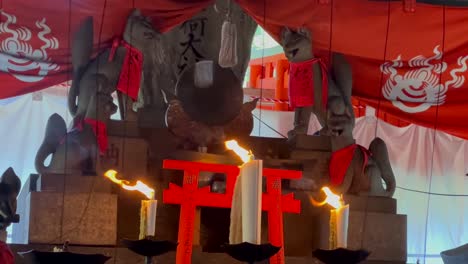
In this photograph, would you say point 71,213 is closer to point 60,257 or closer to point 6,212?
point 6,212

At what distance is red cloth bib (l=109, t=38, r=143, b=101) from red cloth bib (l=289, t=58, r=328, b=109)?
28.2 inches

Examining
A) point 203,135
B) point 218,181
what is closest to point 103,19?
point 203,135

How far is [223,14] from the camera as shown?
154 inches

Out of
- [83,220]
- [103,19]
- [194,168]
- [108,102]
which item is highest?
[103,19]

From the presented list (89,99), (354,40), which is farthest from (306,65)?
(89,99)

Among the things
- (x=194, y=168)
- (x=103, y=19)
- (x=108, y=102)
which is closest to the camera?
(x=194, y=168)

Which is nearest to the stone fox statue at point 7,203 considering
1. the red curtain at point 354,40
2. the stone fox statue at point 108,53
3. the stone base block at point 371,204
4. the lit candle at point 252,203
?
the stone fox statue at point 108,53

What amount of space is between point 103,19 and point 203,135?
2.44 ft

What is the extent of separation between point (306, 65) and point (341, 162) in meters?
0.50

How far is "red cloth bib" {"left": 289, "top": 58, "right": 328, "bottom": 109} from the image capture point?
141 inches

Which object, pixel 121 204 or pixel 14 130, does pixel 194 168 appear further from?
pixel 14 130

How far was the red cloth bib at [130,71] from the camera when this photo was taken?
3.38 meters

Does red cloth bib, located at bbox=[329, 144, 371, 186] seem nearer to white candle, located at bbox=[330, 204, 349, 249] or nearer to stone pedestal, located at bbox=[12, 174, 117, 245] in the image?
stone pedestal, located at bbox=[12, 174, 117, 245]

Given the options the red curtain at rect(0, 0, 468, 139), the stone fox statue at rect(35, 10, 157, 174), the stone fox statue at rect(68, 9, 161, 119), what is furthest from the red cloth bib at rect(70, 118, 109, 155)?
the red curtain at rect(0, 0, 468, 139)
